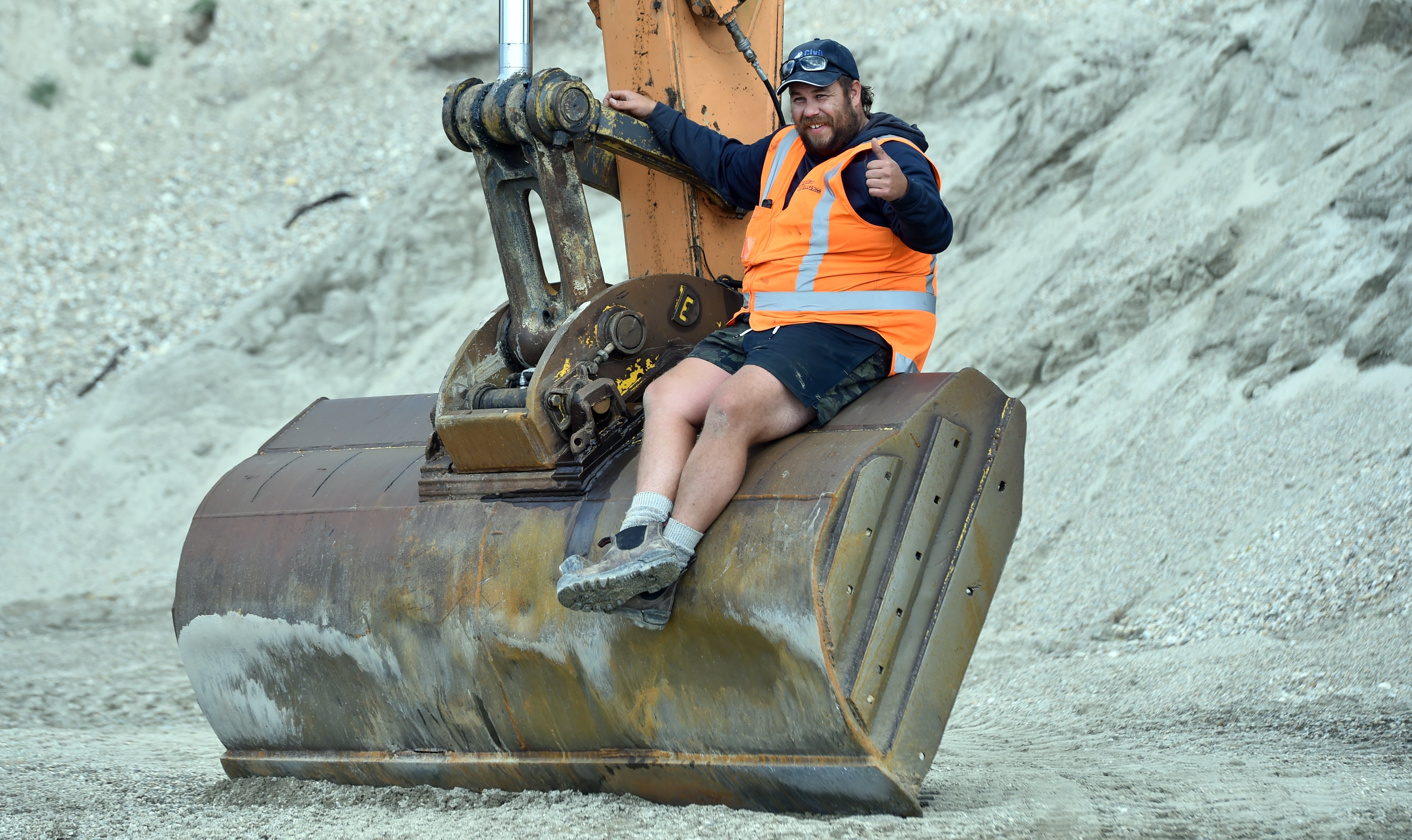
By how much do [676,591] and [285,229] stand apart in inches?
462

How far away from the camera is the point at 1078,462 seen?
719 cm

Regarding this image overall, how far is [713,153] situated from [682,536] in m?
1.41

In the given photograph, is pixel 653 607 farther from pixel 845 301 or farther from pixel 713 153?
pixel 713 153

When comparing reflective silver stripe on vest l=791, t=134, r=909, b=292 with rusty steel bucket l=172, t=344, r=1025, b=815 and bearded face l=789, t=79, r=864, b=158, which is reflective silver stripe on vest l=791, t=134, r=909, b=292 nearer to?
bearded face l=789, t=79, r=864, b=158

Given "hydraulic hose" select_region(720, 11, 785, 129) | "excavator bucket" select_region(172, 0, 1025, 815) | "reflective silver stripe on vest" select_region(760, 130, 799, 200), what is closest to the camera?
"excavator bucket" select_region(172, 0, 1025, 815)

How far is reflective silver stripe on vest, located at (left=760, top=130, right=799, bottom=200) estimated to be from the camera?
4066 mm

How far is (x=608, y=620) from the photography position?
145 inches

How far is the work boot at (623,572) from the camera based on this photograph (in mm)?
3328

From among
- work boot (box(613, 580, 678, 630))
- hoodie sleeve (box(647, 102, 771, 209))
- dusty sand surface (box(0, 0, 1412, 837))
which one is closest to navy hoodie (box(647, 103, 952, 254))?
hoodie sleeve (box(647, 102, 771, 209))

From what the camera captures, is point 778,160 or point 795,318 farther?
point 778,160

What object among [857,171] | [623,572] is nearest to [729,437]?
[623,572]

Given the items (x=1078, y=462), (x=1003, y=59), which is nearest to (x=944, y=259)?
(x=1003, y=59)

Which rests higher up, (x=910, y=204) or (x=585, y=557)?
(x=910, y=204)

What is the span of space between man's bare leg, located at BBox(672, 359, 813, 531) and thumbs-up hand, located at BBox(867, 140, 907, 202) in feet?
1.79
